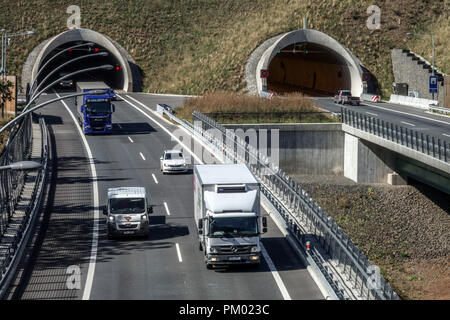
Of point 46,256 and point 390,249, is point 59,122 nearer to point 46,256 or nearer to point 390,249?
point 390,249

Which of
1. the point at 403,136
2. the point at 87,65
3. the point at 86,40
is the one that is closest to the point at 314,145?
the point at 403,136

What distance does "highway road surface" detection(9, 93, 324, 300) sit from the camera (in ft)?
83.0

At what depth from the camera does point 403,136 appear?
160 ft

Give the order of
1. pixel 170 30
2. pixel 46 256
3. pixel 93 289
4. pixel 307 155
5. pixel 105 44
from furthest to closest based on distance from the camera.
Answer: pixel 170 30
pixel 105 44
pixel 307 155
pixel 46 256
pixel 93 289

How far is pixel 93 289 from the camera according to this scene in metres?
25.4

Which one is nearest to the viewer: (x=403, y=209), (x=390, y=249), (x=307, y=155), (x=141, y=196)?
(x=141, y=196)

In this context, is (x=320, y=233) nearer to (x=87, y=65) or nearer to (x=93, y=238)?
(x=93, y=238)

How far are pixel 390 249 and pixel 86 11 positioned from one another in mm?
72644

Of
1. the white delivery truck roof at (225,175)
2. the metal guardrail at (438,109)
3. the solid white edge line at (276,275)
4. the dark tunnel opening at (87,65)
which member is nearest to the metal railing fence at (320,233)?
the solid white edge line at (276,275)

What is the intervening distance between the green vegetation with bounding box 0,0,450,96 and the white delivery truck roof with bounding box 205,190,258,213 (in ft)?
195

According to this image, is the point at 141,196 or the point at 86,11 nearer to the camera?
the point at 141,196

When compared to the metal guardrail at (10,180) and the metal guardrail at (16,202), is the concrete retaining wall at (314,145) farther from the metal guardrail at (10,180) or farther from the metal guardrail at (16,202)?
the metal guardrail at (10,180)

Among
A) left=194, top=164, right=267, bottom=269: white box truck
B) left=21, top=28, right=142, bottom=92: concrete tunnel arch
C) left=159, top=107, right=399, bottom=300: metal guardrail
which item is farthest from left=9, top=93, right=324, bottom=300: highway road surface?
left=21, top=28, right=142, bottom=92: concrete tunnel arch
